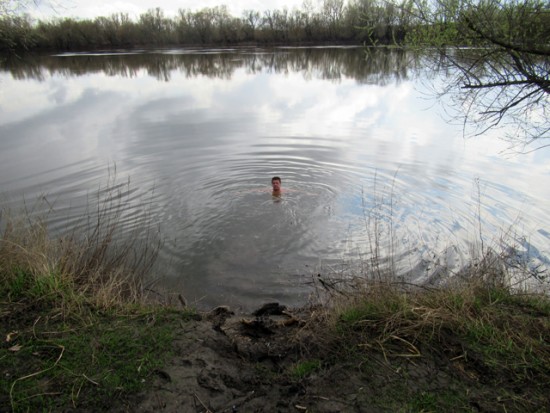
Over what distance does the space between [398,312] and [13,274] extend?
423 cm

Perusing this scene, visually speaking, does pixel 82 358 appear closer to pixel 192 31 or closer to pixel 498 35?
pixel 498 35

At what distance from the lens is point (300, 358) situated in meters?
3.30

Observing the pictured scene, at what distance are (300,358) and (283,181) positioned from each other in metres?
7.01

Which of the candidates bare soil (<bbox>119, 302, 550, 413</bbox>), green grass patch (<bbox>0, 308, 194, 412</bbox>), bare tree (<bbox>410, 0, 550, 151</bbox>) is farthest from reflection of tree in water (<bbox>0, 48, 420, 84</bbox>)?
green grass patch (<bbox>0, 308, 194, 412</bbox>)

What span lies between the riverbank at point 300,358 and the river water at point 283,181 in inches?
46.5

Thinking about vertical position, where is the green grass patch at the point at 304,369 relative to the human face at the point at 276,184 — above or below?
above

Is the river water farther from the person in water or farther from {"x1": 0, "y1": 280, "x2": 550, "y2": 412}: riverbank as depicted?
{"x1": 0, "y1": 280, "x2": 550, "y2": 412}: riverbank

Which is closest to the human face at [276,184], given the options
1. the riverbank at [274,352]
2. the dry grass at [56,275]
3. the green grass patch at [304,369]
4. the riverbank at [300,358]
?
the dry grass at [56,275]

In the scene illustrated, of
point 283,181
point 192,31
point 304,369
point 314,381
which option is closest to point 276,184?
point 283,181

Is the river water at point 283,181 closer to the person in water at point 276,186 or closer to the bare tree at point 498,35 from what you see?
the person in water at point 276,186

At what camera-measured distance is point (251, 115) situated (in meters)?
17.0

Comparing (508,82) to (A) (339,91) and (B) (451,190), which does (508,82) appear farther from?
(A) (339,91)

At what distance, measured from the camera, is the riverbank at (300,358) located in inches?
105

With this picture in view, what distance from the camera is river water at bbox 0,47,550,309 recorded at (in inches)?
240
